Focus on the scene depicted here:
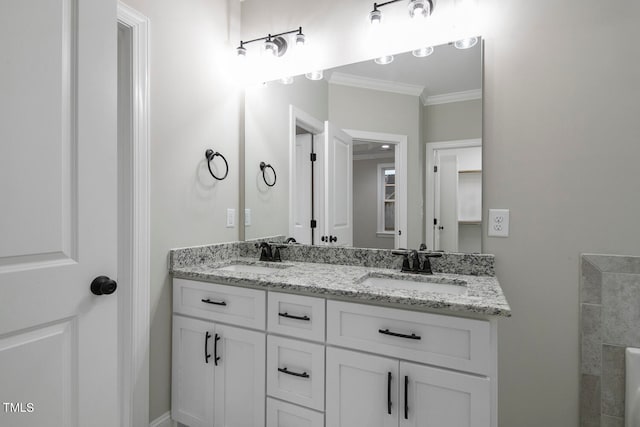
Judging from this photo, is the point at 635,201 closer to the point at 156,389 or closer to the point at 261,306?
the point at 261,306

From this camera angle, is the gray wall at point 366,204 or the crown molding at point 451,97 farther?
the gray wall at point 366,204

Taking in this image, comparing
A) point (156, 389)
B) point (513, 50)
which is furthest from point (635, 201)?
point (156, 389)

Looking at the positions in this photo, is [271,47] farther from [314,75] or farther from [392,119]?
[392,119]

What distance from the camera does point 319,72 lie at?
202 centimetres

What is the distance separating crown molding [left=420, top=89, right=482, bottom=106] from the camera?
1.62 meters

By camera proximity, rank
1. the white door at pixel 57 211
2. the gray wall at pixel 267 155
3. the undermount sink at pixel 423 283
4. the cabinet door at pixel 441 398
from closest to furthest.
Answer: the white door at pixel 57 211 < the cabinet door at pixel 441 398 < the undermount sink at pixel 423 283 < the gray wall at pixel 267 155

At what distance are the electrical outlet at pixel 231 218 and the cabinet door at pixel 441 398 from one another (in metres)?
1.41

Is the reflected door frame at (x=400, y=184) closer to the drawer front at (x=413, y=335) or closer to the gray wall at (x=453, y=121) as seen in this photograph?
the gray wall at (x=453, y=121)

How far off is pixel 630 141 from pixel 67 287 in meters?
2.22

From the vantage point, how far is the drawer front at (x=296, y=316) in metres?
1.36

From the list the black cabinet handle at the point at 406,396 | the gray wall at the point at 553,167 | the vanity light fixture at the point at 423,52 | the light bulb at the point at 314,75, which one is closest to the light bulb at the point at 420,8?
the vanity light fixture at the point at 423,52

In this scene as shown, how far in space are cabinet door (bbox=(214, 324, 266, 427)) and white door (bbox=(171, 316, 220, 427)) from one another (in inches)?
1.9

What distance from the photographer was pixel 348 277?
5.19 ft

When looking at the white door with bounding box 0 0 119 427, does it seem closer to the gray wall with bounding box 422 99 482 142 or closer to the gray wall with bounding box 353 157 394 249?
the gray wall with bounding box 353 157 394 249
